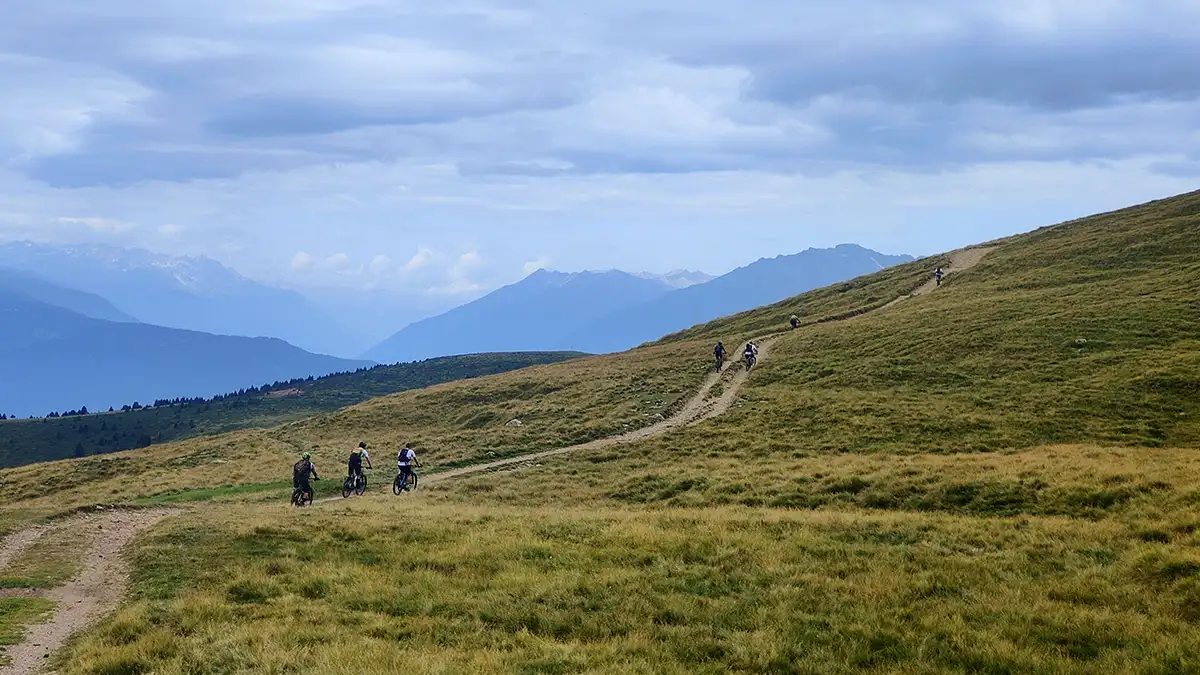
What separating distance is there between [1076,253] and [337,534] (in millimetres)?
82214

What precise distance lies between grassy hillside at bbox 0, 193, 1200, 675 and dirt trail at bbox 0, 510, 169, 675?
605 mm

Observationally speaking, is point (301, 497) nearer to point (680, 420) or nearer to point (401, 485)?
point (401, 485)

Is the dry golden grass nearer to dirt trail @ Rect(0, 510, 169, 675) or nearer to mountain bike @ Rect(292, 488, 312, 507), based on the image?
dirt trail @ Rect(0, 510, 169, 675)

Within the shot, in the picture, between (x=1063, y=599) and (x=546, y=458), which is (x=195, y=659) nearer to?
(x=1063, y=599)

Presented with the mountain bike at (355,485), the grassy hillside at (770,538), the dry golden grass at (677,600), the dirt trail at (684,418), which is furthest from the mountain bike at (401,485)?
the dry golden grass at (677,600)

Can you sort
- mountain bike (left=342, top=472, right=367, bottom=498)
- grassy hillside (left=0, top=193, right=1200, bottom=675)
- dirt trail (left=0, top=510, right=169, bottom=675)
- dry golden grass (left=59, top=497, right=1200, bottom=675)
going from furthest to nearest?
mountain bike (left=342, top=472, right=367, bottom=498) < dirt trail (left=0, top=510, right=169, bottom=675) < grassy hillside (left=0, top=193, right=1200, bottom=675) < dry golden grass (left=59, top=497, right=1200, bottom=675)

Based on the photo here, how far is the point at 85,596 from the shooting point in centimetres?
1549

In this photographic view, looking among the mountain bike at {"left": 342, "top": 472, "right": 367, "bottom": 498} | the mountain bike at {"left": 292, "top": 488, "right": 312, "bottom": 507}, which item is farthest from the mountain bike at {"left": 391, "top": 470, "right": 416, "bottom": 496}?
the mountain bike at {"left": 292, "top": 488, "right": 312, "bottom": 507}

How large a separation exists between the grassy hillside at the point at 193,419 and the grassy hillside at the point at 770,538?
124463mm

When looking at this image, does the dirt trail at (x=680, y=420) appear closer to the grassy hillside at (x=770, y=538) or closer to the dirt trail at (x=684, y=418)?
the dirt trail at (x=684, y=418)

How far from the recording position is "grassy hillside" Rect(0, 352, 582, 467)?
16325 cm

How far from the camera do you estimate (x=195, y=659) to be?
10906 mm

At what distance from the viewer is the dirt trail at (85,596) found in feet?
38.9

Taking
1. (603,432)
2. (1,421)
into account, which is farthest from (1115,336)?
(1,421)
